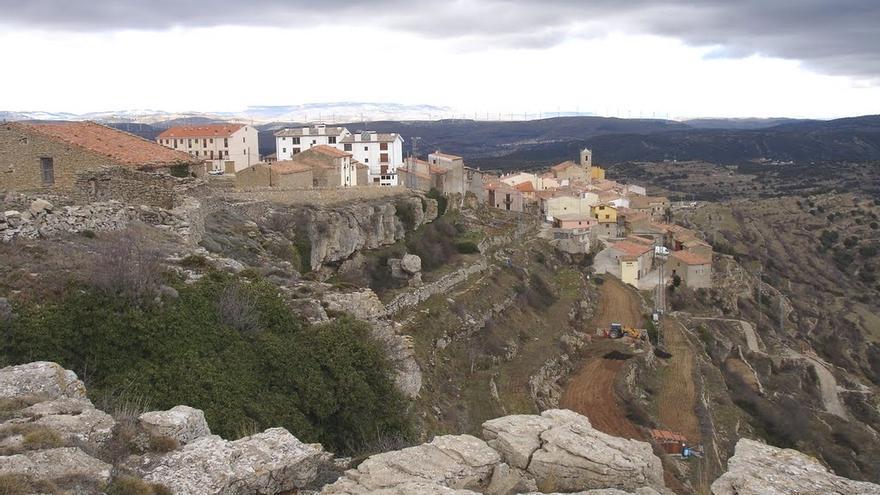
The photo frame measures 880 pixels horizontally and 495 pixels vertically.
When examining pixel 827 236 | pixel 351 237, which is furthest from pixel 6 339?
pixel 827 236

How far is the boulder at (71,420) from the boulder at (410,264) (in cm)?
3158

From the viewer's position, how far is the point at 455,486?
773 cm

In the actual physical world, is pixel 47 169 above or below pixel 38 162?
below

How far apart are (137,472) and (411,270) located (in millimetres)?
32511

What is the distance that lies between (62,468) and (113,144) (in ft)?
46.2

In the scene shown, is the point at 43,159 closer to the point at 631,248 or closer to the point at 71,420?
the point at 71,420

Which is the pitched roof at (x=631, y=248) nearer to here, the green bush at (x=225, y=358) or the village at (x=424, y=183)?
the village at (x=424, y=183)

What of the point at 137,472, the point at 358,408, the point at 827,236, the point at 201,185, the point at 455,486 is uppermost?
the point at 201,185

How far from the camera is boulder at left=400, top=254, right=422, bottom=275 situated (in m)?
39.3

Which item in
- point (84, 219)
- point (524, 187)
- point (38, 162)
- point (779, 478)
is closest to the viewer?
point (779, 478)

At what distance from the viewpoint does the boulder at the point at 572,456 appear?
8.09m

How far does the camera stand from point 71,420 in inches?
286

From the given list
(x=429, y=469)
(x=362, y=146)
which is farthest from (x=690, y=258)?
(x=429, y=469)

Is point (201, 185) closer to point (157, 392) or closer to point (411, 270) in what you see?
point (157, 392)
